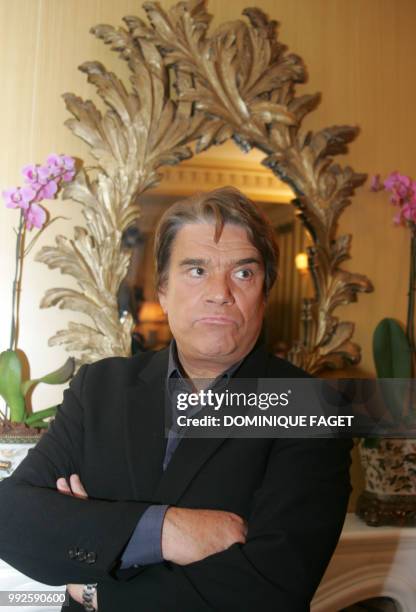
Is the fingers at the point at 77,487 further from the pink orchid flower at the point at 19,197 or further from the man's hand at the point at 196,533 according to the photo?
the pink orchid flower at the point at 19,197

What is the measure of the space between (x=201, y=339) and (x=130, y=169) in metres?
0.88

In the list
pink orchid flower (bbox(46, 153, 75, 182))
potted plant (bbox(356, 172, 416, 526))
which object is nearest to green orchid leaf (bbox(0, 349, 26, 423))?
pink orchid flower (bbox(46, 153, 75, 182))

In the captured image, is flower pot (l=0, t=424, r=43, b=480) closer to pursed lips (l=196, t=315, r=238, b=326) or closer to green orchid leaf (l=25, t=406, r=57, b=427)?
green orchid leaf (l=25, t=406, r=57, b=427)

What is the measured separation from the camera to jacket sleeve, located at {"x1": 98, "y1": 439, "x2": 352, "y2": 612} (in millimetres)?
889

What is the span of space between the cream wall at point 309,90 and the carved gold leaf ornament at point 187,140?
6 cm

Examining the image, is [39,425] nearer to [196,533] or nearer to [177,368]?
[177,368]

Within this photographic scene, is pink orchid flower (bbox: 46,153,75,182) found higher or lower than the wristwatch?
higher

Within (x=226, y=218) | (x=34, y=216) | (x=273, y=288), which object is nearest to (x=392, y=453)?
(x=273, y=288)

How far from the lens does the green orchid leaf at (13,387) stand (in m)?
1.62

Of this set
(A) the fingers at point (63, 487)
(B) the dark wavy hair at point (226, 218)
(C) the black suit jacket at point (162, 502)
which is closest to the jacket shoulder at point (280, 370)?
(C) the black suit jacket at point (162, 502)

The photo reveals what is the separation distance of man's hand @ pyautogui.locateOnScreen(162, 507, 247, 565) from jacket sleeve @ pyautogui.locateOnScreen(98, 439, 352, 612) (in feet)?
0.06

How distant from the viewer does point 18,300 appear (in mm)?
1731

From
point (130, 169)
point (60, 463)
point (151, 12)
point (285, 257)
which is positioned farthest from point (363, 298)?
point (60, 463)

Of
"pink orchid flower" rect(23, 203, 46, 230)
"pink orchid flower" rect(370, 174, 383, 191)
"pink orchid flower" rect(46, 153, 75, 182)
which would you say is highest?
"pink orchid flower" rect(370, 174, 383, 191)
